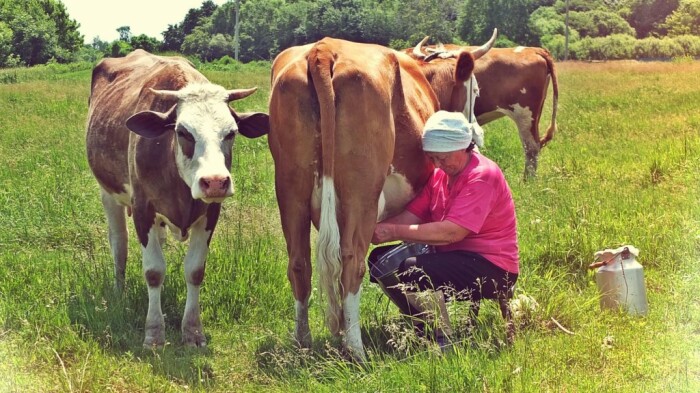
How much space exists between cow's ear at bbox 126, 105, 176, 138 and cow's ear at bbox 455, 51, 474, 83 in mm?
2309

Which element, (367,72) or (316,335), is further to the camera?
(316,335)

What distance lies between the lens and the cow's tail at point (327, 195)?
457 cm

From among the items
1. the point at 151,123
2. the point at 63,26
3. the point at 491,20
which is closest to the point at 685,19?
the point at 491,20

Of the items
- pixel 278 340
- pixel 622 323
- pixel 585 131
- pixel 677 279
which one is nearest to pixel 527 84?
pixel 585 131

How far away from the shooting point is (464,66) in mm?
6465

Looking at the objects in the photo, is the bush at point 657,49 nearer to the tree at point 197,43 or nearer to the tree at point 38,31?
the tree at point 197,43

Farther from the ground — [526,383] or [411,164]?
[411,164]

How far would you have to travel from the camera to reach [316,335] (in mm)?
5430

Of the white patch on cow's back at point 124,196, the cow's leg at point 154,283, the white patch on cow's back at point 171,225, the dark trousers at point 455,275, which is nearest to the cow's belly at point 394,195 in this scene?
the dark trousers at point 455,275

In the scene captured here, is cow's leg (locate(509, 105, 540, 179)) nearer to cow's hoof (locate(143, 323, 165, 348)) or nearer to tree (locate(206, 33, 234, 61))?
tree (locate(206, 33, 234, 61))

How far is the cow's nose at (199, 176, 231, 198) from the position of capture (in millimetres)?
4832

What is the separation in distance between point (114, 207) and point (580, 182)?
17.5 ft

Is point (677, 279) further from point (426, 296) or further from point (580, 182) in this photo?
point (580, 182)

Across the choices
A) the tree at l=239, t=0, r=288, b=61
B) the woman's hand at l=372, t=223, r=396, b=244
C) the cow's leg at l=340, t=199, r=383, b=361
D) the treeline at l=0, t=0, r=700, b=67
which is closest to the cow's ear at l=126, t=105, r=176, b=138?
the cow's leg at l=340, t=199, r=383, b=361
